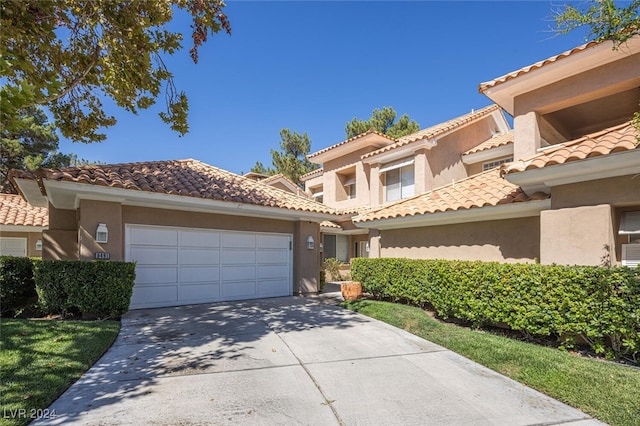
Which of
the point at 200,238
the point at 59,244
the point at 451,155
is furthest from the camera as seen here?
the point at 451,155

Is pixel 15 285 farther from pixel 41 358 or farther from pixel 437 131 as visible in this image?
pixel 437 131

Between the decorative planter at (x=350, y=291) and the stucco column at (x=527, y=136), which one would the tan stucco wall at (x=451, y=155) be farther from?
the decorative planter at (x=350, y=291)

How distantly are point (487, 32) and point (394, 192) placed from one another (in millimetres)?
8976

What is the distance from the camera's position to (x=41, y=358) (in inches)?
209

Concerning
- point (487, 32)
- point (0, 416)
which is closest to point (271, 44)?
point (487, 32)

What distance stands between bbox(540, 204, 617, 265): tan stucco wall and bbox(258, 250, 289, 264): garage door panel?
8805 mm

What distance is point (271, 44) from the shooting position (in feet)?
40.8

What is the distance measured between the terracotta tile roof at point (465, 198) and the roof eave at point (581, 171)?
0.80 metres

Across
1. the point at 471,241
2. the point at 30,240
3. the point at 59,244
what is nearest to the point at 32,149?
the point at 30,240

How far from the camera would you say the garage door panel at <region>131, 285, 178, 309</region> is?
9.98 m

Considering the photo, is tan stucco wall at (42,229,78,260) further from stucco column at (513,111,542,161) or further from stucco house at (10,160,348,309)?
stucco column at (513,111,542,161)

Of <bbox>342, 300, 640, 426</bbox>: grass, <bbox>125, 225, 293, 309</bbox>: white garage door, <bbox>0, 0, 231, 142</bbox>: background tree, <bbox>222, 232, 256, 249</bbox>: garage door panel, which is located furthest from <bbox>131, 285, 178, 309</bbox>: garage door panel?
<bbox>342, 300, 640, 426</bbox>: grass

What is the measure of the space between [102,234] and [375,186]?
13720 mm

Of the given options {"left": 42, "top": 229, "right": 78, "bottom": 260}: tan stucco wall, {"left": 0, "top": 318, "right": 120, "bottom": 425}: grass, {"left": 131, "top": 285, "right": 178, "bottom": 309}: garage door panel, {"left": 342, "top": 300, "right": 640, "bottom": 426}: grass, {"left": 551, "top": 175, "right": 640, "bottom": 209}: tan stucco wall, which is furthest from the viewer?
{"left": 42, "top": 229, "right": 78, "bottom": 260}: tan stucco wall
